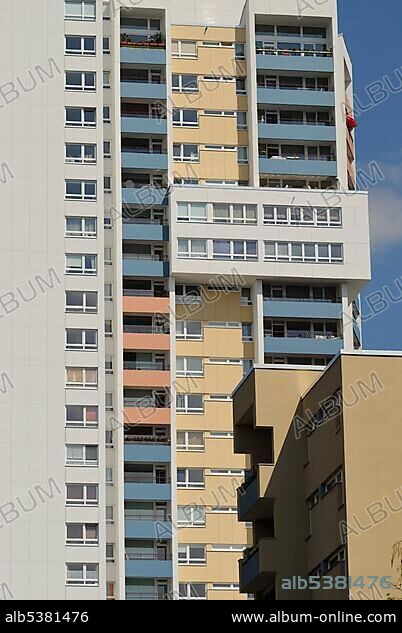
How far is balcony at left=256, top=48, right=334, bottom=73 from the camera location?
4156 inches

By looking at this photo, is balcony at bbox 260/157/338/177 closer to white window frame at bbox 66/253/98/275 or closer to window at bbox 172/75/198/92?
window at bbox 172/75/198/92

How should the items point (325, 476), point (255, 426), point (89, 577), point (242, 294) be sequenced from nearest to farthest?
point (325, 476)
point (255, 426)
point (89, 577)
point (242, 294)

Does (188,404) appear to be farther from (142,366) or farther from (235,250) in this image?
(235,250)

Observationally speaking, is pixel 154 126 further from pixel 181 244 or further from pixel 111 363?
pixel 111 363

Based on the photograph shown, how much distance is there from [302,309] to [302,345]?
8.26ft

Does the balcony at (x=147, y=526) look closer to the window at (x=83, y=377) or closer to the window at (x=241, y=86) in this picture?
the window at (x=83, y=377)

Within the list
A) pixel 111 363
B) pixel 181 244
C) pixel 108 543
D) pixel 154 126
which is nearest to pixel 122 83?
pixel 154 126

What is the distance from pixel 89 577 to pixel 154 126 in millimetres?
27337

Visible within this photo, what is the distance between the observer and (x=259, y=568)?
54.6 metres

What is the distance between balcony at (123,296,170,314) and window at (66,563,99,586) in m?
14.8

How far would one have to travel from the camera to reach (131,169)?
10369 centimetres

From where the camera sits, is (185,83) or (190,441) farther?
(185,83)

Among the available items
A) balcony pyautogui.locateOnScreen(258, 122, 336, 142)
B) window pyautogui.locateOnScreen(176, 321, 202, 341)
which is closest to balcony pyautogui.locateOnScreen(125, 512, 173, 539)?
window pyautogui.locateOnScreen(176, 321, 202, 341)

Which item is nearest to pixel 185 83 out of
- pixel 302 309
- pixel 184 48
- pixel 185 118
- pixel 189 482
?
pixel 184 48
